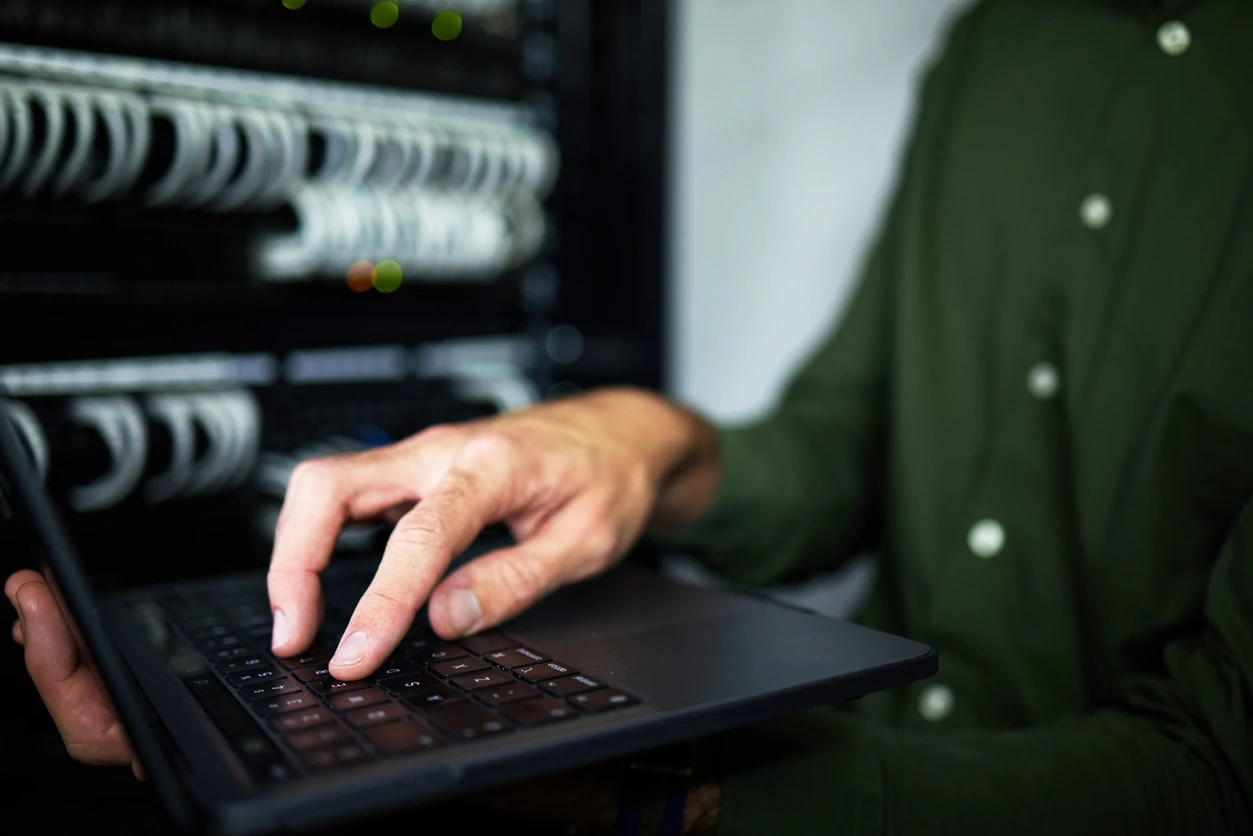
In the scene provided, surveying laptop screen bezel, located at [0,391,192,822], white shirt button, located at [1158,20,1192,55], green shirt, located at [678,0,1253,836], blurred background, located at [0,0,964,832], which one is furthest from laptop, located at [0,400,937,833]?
white shirt button, located at [1158,20,1192,55]

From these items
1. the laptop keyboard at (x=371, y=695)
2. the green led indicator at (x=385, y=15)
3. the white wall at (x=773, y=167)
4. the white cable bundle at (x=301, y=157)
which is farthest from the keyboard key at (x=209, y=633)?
the white wall at (x=773, y=167)

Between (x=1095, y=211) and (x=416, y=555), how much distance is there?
602 millimetres

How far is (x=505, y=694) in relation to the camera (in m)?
0.41

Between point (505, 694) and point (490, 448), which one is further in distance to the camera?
point (490, 448)

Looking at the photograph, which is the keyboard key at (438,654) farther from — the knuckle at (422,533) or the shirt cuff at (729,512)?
the shirt cuff at (729,512)

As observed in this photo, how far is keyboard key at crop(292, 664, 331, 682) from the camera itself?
1.46 ft

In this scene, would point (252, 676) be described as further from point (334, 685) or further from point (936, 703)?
point (936, 703)

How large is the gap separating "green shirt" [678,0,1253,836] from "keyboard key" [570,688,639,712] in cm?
15

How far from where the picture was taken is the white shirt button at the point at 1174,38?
0.73 m

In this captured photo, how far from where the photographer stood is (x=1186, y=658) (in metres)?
0.60

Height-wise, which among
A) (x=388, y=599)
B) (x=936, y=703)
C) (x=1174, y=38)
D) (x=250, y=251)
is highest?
(x=1174, y=38)

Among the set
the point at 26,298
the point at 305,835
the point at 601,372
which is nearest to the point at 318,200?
the point at 26,298

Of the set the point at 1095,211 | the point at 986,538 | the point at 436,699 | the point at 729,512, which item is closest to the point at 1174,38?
the point at 1095,211

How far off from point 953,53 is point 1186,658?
601 mm
